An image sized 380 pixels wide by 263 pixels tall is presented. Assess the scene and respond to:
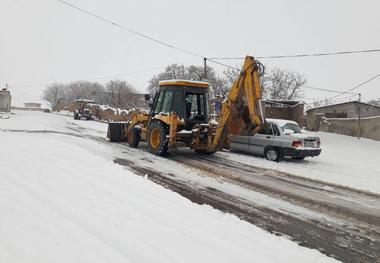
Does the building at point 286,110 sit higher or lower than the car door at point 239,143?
higher

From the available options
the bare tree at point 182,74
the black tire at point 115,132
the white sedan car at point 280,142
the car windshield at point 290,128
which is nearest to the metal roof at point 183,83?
the white sedan car at point 280,142

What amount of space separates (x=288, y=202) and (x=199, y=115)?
271 inches

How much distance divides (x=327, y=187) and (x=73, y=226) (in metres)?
6.57

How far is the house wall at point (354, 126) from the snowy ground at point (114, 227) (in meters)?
22.0

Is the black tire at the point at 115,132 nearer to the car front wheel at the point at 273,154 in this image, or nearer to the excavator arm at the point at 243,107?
the excavator arm at the point at 243,107

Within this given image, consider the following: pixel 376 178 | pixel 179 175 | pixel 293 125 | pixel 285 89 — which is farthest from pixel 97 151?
pixel 285 89

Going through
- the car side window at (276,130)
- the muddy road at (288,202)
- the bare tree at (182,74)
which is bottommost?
the muddy road at (288,202)

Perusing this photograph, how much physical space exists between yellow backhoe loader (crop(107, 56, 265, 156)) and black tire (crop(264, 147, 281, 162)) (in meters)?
0.89

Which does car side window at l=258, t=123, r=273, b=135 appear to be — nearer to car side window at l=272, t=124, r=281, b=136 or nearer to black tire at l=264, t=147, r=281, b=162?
car side window at l=272, t=124, r=281, b=136

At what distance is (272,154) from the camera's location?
43.7 feet

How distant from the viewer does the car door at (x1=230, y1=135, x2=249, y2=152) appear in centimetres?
1427

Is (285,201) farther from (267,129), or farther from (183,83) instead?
(183,83)

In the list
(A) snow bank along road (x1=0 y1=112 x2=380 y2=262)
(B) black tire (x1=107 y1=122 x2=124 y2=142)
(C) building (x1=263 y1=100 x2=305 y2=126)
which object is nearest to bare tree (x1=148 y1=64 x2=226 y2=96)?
(C) building (x1=263 y1=100 x2=305 y2=126)

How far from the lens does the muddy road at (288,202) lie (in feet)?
17.7
